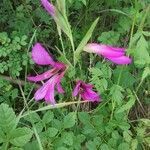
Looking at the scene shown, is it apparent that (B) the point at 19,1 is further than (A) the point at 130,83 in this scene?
Yes

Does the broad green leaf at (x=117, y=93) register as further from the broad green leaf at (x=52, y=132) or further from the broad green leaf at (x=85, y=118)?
the broad green leaf at (x=52, y=132)

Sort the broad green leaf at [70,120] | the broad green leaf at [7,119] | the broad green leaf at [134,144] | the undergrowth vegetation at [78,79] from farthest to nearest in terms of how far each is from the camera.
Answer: the broad green leaf at [134,144]
the broad green leaf at [70,120]
the undergrowth vegetation at [78,79]
the broad green leaf at [7,119]

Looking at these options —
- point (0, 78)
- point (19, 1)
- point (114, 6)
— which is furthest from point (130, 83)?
point (19, 1)

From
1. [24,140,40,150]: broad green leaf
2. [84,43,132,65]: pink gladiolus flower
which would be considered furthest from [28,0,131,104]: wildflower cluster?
[24,140,40,150]: broad green leaf

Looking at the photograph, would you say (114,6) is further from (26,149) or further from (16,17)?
(26,149)

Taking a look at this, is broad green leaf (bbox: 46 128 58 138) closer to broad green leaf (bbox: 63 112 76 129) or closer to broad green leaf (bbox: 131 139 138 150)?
broad green leaf (bbox: 63 112 76 129)

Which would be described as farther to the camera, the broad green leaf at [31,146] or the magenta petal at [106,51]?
the broad green leaf at [31,146]

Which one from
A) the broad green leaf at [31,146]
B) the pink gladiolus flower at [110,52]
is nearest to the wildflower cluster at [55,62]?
the pink gladiolus flower at [110,52]
